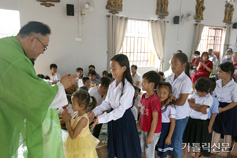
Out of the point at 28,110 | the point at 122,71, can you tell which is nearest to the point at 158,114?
the point at 122,71

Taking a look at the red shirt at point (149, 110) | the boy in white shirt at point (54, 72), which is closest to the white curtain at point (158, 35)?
the boy in white shirt at point (54, 72)

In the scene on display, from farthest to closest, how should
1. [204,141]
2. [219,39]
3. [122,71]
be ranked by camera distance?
[219,39] → [204,141] → [122,71]

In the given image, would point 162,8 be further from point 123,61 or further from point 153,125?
point 153,125

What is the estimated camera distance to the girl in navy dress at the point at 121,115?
1703 mm

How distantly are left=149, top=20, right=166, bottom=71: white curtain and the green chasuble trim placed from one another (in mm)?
6591

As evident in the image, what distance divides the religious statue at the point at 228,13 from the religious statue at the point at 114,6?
6.58 metres

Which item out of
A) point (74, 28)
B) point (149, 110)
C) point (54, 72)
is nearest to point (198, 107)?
point (149, 110)

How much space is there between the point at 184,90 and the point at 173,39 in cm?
668

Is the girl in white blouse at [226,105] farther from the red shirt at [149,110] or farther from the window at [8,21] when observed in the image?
the window at [8,21]

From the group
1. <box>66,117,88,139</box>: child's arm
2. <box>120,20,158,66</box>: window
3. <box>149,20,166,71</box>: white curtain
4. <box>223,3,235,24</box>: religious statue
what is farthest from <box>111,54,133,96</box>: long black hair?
<box>223,3,235,24</box>: religious statue

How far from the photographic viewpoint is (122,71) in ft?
5.76

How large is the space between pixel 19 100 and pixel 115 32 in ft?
18.2

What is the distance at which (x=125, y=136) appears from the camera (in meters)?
1.79

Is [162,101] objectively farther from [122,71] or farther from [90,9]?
[90,9]
